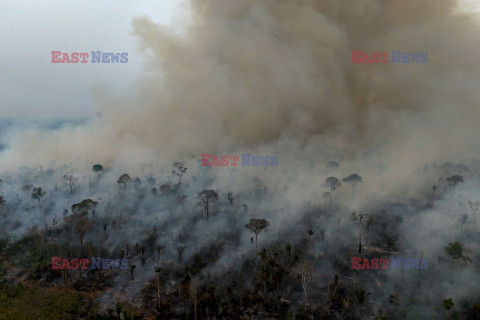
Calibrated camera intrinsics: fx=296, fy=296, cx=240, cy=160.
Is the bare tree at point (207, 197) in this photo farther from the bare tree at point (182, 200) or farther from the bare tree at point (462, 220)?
the bare tree at point (462, 220)

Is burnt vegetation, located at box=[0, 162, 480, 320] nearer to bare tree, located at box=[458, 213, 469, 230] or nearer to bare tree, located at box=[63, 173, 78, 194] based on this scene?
bare tree, located at box=[458, 213, 469, 230]

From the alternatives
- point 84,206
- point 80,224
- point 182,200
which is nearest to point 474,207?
point 182,200

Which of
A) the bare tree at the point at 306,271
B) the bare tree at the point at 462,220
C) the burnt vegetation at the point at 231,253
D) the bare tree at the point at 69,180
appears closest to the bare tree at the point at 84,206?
the burnt vegetation at the point at 231,253

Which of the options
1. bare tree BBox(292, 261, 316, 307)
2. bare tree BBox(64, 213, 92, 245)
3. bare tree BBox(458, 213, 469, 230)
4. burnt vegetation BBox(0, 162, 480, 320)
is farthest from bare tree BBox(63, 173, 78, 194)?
bare tree BBox(458, 213, 469, 230)

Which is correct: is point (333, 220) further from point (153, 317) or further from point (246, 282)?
point (153, 317)

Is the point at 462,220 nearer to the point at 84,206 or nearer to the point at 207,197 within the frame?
the point at 207,197

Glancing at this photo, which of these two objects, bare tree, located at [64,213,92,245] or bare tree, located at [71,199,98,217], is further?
bare tree, located at [71,199,98,217]

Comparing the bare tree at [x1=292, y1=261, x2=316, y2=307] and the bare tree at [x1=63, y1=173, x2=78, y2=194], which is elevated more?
the bare tree at [x1=63, y1=173, x2=78, y2=194]

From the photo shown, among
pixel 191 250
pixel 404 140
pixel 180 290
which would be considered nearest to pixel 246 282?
pixel 180 290

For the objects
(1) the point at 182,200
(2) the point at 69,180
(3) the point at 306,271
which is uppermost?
(2) the point at 69,180

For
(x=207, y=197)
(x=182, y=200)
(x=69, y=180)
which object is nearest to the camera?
(x=207, y=197)

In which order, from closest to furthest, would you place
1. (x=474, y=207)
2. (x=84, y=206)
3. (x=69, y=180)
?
(x=84, y=206), (x=474, y=207), (x=69, y=180)

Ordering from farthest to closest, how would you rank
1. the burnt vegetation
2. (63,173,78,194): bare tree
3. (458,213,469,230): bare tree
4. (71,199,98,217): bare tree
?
(63,173,78,194): bare tree, (71,199,98,217): bare tree, (458,213,469,230): bare tree, the burnt vegetation
